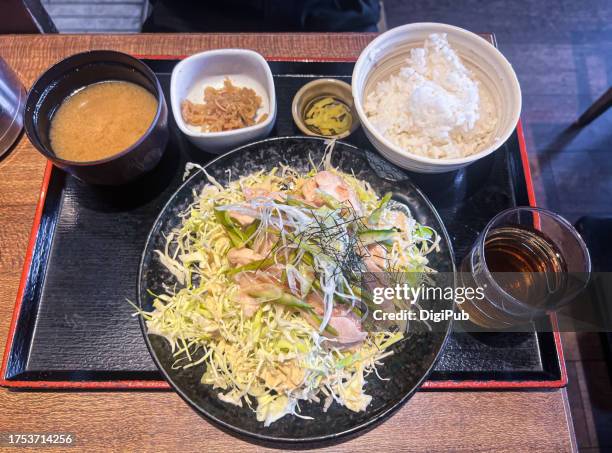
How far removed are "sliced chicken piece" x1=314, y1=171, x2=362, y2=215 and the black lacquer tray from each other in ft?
1.30

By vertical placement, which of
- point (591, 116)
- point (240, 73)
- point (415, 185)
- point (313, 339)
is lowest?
point (591, 116)

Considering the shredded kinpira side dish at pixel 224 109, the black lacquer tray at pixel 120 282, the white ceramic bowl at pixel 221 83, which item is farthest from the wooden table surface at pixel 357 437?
the shredded kinpira side dish at pixel 224 109

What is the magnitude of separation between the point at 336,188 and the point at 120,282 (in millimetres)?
986

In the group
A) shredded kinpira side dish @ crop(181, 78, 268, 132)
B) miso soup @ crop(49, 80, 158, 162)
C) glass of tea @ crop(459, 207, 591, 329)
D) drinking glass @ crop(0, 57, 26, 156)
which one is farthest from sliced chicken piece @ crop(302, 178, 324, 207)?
drinking glass @ crop(0, 57, 26, 156)

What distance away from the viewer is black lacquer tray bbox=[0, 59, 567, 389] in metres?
1.75

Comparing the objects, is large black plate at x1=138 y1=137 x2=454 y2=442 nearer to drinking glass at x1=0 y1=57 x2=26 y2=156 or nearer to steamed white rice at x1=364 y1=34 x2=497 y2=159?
steamed white rice at x1=364 y1=34 x2=497 y2=159

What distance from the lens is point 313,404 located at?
1648 mm

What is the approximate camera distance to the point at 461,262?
6.36 ft

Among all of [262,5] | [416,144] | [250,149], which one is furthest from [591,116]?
[250,149]

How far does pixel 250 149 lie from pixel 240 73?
18.2 inches

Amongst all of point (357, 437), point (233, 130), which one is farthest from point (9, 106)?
point (357, 437)

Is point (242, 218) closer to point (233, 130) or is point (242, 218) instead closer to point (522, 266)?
point (233, 130)

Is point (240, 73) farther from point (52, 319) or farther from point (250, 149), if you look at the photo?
point (52, 319)

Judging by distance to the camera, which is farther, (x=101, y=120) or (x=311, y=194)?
(x=101, y=120)
